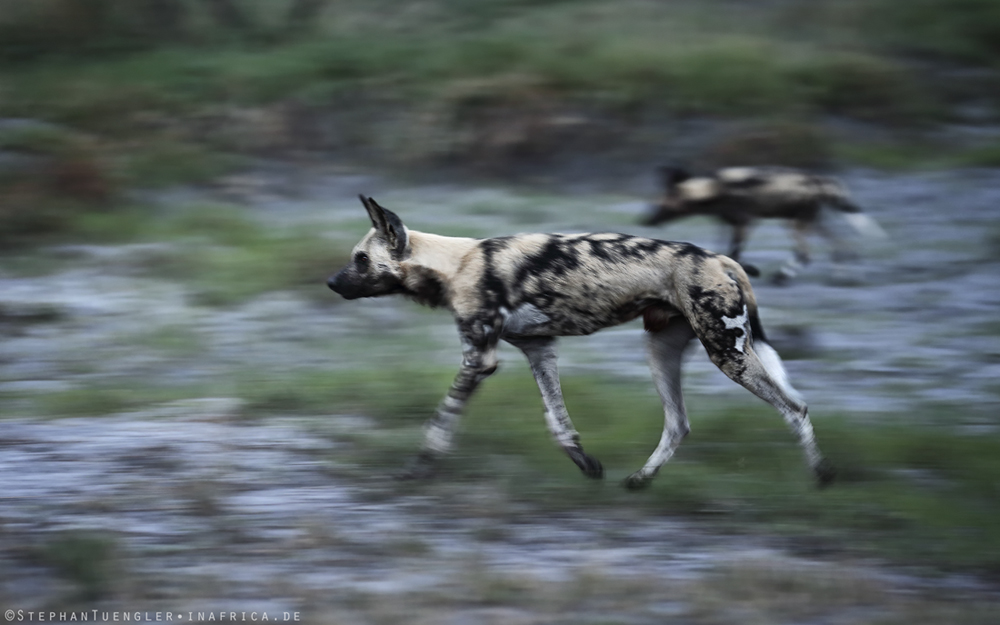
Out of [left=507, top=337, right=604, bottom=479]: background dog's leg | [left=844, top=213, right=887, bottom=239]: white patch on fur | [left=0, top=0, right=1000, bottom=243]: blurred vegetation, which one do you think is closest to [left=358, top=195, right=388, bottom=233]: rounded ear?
[left=507, top=337, right=604, bottom=479]: background dog's leg

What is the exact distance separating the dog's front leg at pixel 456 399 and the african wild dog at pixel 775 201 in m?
5.44

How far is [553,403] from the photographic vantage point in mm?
6398

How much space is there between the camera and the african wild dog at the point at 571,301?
19.8ft

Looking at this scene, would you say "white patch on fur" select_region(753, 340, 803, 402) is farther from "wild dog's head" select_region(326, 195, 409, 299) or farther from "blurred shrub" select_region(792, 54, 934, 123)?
"blurred shrub" select_region(792, 54, 934, 123)

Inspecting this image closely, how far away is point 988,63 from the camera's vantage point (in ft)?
51.0

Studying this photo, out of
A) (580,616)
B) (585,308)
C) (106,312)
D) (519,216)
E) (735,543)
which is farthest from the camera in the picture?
(519,216)

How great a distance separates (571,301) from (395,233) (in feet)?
3.44

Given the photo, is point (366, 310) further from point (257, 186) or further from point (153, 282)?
point (257, 186)

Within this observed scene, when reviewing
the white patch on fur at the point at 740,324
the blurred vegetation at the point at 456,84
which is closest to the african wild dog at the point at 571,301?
the white patch on fur at the point at 740,324

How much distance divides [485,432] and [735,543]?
2041 millimetres

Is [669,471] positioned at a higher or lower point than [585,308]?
lower

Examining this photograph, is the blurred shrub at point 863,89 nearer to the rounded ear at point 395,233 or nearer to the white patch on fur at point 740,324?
the white patch on fur at point 740,324

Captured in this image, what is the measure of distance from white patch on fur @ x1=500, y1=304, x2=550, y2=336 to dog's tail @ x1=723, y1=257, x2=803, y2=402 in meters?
1.02

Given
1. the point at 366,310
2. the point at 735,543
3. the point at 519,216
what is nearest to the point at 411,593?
the point at 735,543
